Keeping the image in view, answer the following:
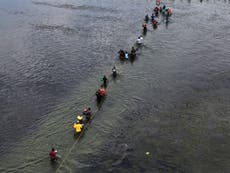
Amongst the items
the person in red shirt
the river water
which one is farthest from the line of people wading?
the river water

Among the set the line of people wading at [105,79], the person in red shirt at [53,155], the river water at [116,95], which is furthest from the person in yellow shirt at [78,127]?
the person in red shirt at [53,155]

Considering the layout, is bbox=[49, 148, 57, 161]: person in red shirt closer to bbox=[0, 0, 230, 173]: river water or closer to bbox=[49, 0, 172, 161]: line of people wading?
bbox=[49, 0, 172, 161]: line of people wading

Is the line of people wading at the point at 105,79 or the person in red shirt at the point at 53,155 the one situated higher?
the line of people wading at the point at 105,79

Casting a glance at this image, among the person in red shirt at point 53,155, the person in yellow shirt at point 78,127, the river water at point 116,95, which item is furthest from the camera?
the person in yellow shirt at point 78,127

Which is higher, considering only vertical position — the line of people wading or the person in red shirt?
the line of people wading

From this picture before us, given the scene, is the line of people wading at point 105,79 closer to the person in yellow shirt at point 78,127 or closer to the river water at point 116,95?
the person in yellow shirt at point 78,127

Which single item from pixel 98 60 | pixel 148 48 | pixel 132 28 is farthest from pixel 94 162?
pixel 132 28

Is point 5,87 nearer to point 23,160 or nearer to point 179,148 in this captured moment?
point 23,160

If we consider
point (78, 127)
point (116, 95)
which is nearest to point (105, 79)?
point (116, 95)

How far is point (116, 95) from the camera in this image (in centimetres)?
4031

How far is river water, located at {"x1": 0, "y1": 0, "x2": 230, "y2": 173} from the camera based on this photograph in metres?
30.2

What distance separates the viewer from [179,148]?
31141 millimetres

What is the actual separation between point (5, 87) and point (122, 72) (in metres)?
17.3

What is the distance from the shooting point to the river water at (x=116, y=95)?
30172 millimetres
